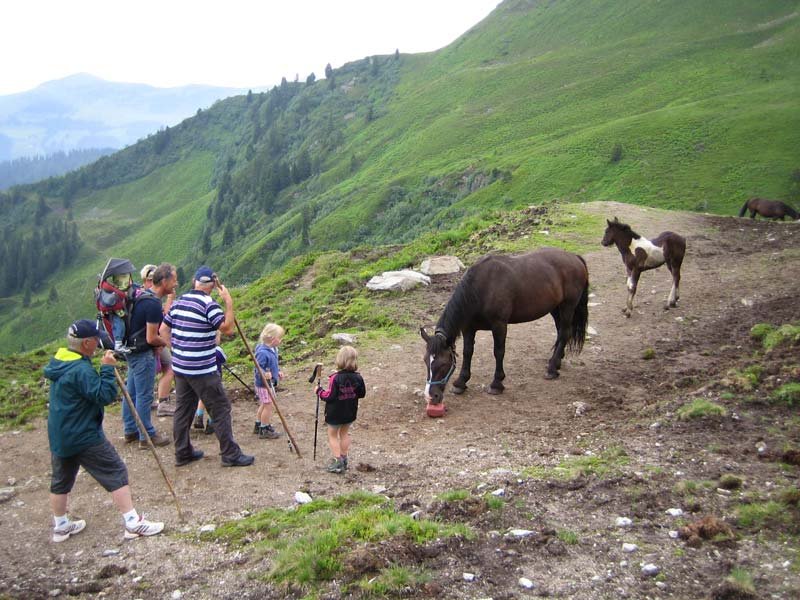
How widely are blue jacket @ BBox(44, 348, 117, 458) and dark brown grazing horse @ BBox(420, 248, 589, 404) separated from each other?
4686 mm

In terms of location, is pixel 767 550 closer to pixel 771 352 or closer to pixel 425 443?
pixel 425 443

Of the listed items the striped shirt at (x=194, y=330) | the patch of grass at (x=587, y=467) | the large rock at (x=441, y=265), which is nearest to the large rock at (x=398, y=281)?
the large rock at (x=441, y=265)

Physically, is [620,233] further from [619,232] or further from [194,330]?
[194,330]

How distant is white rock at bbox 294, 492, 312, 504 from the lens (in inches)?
260

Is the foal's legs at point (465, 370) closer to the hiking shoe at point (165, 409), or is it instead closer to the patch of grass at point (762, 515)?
the hiking shoe at point (165, 409)

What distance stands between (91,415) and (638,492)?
5.68m

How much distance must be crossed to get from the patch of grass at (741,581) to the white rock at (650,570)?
48 cm

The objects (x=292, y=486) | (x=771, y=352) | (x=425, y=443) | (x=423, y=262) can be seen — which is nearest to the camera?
(x=292, y=486)

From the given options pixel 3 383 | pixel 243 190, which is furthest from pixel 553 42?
pixel 3 383

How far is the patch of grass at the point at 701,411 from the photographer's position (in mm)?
7309

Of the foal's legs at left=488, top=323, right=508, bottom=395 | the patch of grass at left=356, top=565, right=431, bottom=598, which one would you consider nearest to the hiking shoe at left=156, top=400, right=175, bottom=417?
the foal's legs at left=488, top=323, right=508, bottom=395

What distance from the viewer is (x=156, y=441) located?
A: 8594mm

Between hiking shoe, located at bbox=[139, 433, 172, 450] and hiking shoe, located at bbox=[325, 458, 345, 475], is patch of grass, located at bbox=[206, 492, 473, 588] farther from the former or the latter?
hiking shoe, located at bbox=[139, 433, 172, 450]

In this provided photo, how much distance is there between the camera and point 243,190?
441 ft
